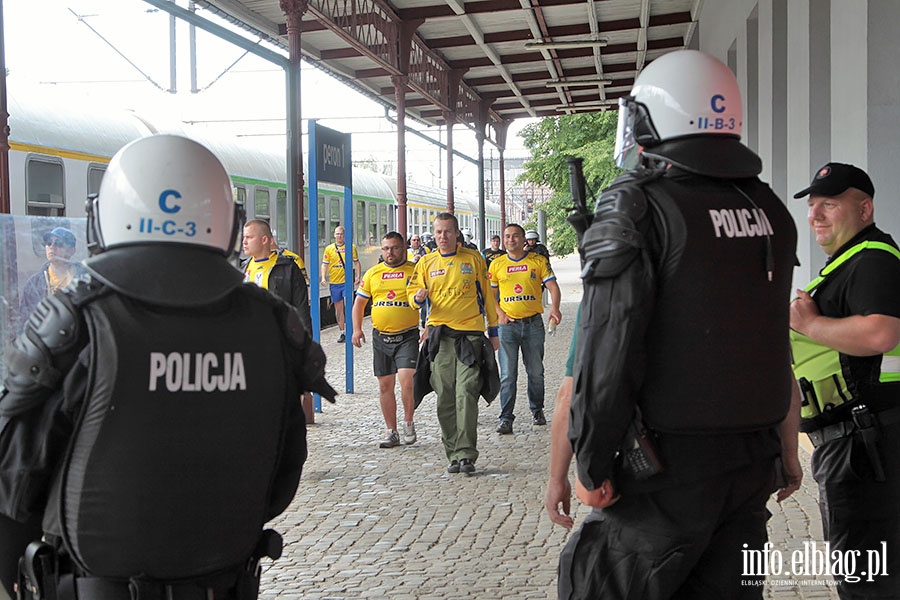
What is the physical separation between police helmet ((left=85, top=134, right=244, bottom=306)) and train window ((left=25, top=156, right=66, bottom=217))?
10311 mm

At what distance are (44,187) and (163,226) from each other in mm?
10976

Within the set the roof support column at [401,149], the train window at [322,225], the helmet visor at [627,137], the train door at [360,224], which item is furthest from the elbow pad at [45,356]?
the train door at [360,224]

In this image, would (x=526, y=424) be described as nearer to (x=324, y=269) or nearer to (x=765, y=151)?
(x=765, y=151)

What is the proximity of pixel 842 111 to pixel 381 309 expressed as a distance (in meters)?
4.35

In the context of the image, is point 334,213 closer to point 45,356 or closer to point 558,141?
point 558,141

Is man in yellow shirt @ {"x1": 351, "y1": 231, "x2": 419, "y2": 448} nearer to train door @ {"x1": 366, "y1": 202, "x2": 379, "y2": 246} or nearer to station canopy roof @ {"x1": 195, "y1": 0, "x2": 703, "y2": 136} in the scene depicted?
station canopy roof @ {"x1": 195, "y1": 0, "x2": 703, "y2": 136}

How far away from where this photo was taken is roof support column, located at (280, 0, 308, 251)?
36.0 feet

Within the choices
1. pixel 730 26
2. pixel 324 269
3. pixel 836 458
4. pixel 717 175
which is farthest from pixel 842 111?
pixel 324 269

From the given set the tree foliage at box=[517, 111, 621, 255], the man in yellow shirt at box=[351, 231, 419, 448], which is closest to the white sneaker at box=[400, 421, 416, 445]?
the man in yellow shirt at box=[351, 231, 419, 448]

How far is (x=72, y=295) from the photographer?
6.74ft

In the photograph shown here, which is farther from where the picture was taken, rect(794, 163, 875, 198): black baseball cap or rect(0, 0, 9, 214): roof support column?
rect(0, 0, 9, 214): roof support column

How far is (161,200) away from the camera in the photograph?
2.18 meters

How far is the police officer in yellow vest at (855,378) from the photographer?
333cm

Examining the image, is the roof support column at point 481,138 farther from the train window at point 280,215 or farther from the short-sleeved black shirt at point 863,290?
the short-sleeved black shirt at point 863,290
